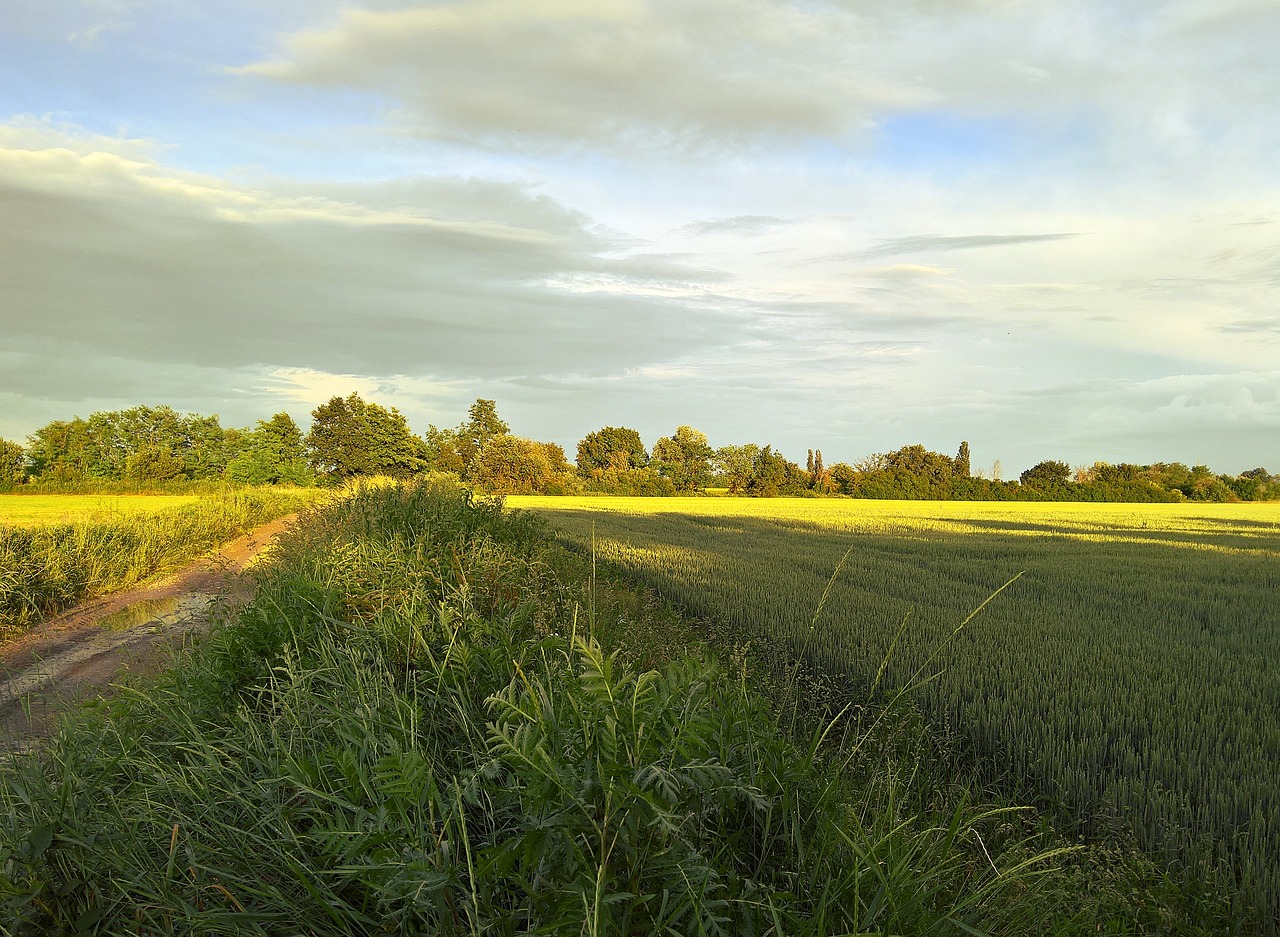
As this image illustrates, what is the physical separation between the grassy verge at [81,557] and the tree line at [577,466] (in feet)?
106

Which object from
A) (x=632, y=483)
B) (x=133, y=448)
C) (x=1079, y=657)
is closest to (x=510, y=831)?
(x=1079, y=657)

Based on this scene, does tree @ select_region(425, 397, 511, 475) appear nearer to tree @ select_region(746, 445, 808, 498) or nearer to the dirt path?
tree @ select_region(746, 445, 808, 498)

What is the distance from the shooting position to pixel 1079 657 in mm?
5879

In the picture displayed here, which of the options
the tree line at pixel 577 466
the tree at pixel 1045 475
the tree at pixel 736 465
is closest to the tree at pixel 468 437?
the tree line at pixel 577 466

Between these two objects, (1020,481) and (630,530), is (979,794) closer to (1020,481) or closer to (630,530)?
(630,530)

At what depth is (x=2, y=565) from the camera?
8422 mm

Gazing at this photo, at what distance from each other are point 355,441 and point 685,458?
98.6 feet

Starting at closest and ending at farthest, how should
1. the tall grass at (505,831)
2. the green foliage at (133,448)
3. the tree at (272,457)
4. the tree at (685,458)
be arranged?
the tall grass at (505,831) < the green foliage at (133,448) < the tree at (272,457) < the tree at (685,458)

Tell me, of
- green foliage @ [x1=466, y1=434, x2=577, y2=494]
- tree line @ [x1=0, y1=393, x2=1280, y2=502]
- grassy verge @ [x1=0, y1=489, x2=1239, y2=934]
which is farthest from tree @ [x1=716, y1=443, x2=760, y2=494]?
grassy verge @ [x1=0, y1=489, x2=1239, y2=934]

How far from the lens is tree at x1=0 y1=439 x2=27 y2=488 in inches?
1208

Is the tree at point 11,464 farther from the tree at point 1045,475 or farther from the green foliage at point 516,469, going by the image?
the tree at point 1045,475

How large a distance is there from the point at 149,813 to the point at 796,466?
61.6 m

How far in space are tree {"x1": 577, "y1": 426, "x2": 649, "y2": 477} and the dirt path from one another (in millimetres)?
58341

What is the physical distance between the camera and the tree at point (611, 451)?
6975cm
